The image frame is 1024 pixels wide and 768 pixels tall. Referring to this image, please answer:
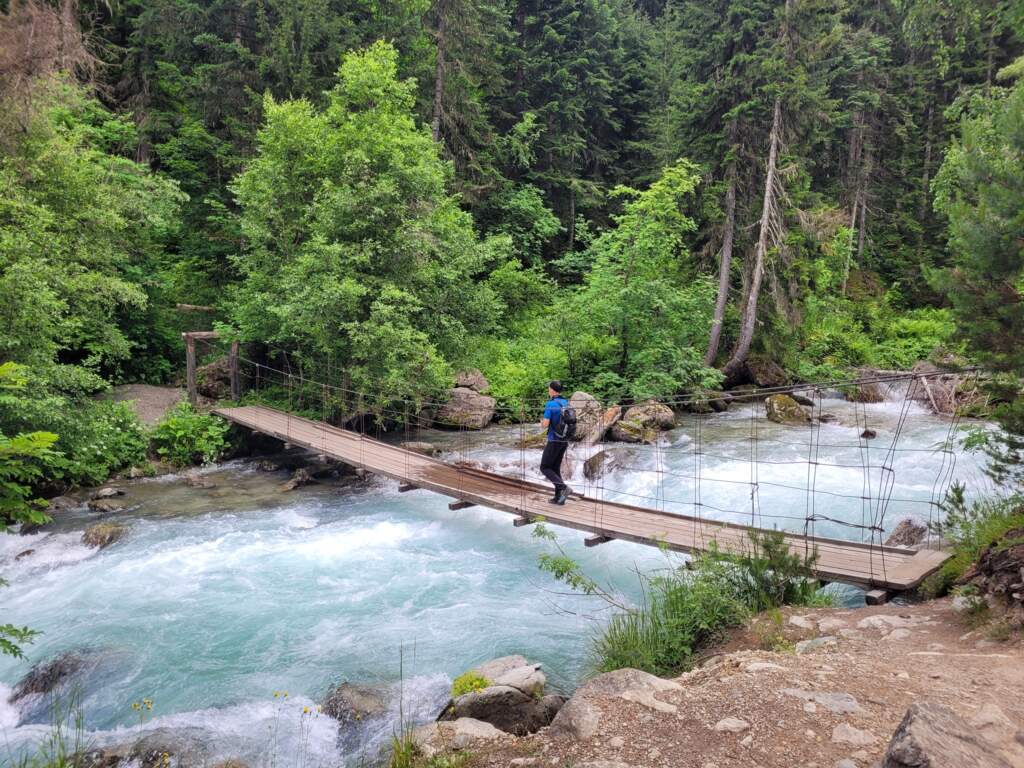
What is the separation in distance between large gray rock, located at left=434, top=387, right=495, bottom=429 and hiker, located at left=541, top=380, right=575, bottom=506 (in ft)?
23.0

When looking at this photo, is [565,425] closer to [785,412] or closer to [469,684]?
[469,684]

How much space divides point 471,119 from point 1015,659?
67.3 feet

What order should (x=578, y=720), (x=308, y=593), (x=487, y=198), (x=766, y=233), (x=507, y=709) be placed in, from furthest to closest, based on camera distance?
1. (x=487, y=198)
2. (x=766, y=233)
3. (x=308, y=593)
4. (x=507, y=709)
5. (x=578, y=720)

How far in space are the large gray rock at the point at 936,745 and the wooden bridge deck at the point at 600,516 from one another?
358 centimetres

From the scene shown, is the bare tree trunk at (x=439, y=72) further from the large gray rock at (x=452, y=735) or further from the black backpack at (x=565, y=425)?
the large gray rock at (x=452, y=735)

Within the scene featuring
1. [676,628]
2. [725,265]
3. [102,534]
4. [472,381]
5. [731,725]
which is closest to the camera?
[731,725]

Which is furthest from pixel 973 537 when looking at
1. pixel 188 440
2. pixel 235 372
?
pixel 235 372

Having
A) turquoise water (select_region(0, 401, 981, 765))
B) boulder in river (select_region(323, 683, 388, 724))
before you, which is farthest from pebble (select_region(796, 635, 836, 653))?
boulder in river (select_region(323, 683, 388, 724))

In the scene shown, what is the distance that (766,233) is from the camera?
16.8 meters

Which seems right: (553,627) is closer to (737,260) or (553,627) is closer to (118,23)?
(737,260)

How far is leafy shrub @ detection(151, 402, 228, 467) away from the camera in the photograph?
43.0 ft

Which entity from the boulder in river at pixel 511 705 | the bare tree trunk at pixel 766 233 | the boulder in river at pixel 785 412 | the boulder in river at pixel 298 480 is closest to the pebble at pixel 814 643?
the boulder in river at pixel 511 705

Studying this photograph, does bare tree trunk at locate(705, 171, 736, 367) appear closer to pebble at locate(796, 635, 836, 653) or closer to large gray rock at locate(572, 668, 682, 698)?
pebble at locate(796, 635, 836, 653)

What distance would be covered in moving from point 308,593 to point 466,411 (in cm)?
862
